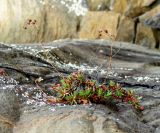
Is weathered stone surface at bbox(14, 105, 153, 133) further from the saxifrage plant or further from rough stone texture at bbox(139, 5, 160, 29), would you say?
rough stone texture at bbox(139, 5, 160, 29)

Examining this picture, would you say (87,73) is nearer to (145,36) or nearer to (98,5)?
(145,36)

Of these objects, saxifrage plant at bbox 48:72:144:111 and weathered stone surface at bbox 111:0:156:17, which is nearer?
saxifrage plant at bbox 48:72:144:111

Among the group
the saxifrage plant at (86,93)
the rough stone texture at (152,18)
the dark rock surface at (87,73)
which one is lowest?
the dark rock surface at (87,73)

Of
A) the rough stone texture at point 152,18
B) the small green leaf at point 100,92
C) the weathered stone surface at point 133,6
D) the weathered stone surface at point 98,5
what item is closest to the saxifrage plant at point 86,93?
the small green leaf at point 100,92

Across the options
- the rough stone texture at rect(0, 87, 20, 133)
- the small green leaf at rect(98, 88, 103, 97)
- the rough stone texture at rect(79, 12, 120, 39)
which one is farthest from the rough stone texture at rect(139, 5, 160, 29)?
the rough stone texture at rect(0, 87, 20, 133)

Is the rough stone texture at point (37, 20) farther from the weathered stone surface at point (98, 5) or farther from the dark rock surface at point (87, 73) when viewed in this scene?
the dark rock surface at point (87, 73)

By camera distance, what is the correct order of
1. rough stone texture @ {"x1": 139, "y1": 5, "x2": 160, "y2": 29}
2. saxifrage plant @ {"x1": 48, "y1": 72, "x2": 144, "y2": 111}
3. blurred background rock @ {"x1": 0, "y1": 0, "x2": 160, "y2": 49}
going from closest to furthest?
saxifrage plant @ {"x1": 48, "y1": 72, "x2": 144, "y2": 111}, rough stone texture @ {"x1": 139, "y1": 5, "x2": 160, "y2": 29}, blurred background rock @ {"x1": 0, "y1": 0, "x2": 160, "y2": 49}
